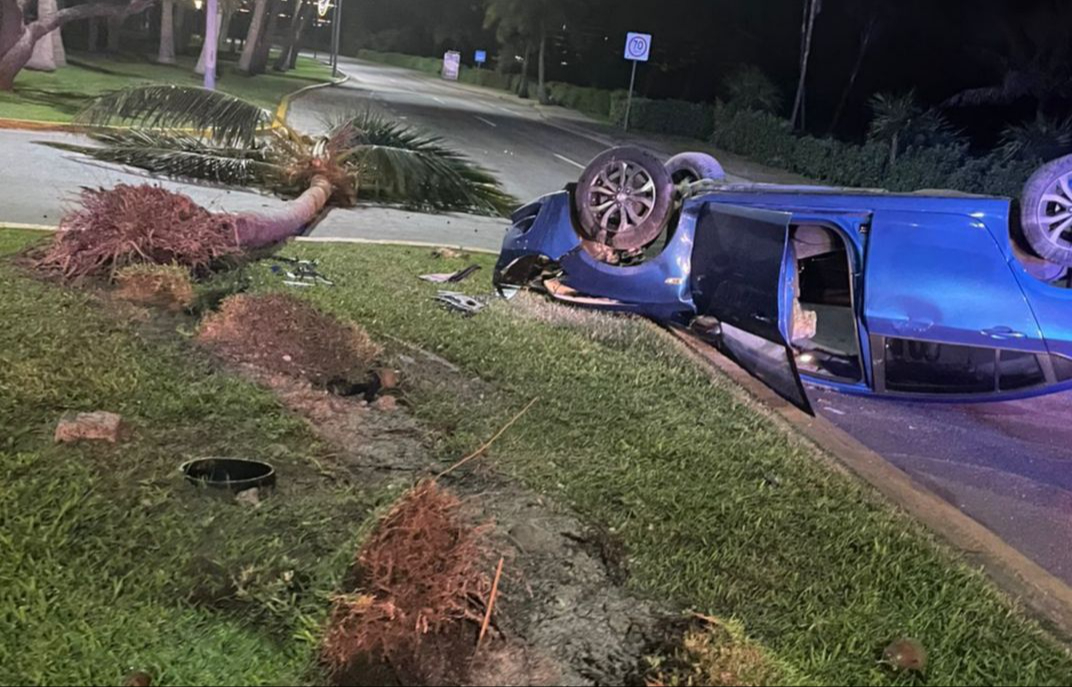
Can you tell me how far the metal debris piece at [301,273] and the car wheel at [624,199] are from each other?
82.6 inches

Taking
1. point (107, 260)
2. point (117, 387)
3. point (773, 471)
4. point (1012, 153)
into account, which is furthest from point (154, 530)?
point (1012, 153)

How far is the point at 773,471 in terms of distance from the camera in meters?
4.49

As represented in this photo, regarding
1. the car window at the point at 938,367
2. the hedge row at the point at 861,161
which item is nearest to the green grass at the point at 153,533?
the car window at the point at 938,367

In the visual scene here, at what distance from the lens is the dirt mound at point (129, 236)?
6.29 m

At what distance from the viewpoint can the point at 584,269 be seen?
6520 mm

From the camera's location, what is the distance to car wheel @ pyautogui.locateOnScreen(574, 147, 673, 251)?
6.21 m

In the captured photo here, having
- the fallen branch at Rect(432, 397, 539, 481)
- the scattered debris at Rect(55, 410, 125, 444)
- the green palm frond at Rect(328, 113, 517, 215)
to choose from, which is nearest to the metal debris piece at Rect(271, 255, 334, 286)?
the fallen branch at Rect(432, 397, 539, 481)

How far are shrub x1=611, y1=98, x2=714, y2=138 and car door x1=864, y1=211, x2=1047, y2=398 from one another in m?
29.4

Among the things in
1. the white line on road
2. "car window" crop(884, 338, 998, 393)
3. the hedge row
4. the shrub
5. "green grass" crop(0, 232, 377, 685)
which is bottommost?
"green grass" crop(0, 232, 377, 685)

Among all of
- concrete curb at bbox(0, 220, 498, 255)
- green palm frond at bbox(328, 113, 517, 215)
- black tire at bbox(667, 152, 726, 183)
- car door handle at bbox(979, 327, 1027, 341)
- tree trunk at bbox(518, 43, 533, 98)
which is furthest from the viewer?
tree trunk at bbox(518, 43, 533, 98)

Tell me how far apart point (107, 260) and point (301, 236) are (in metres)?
2.95

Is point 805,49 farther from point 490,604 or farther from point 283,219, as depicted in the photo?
point 490,604

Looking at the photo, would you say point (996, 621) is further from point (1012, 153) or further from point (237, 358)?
point (1012, 153)

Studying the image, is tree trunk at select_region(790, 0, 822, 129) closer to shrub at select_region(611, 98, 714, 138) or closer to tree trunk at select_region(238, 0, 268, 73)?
shrub at select_region(611, 98, 714, 138)
